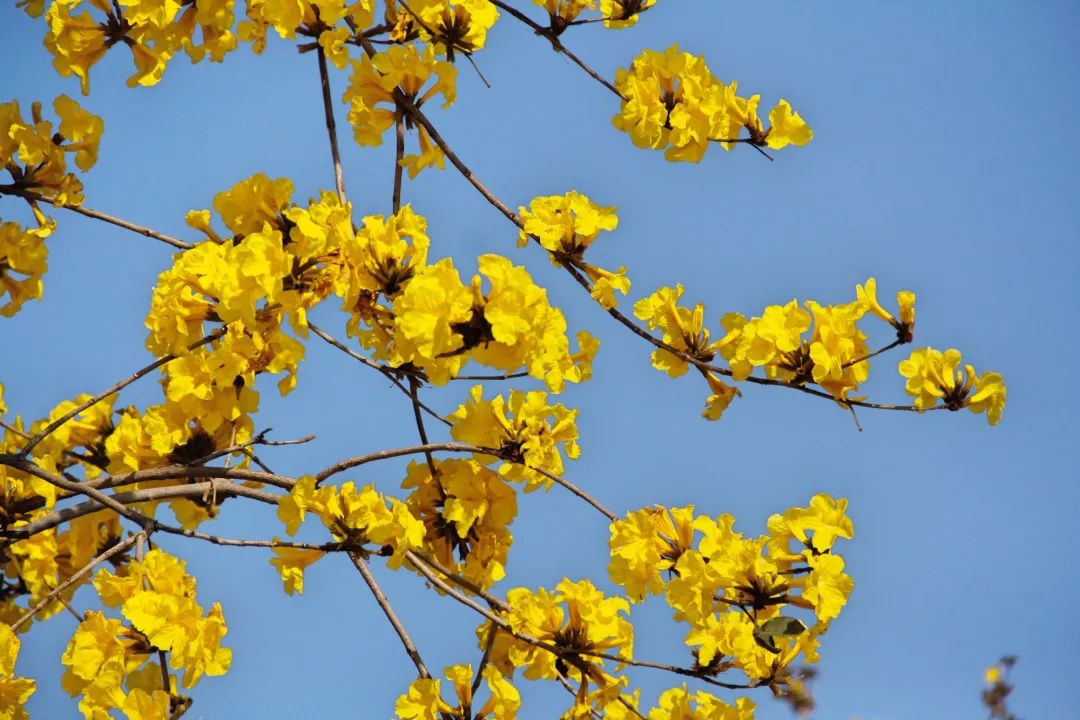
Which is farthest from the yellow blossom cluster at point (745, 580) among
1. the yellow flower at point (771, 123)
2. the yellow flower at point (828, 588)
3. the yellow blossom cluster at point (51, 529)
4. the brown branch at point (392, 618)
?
the yellow blossom cluster at point (51, 529)

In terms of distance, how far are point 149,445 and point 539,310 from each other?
1.48m

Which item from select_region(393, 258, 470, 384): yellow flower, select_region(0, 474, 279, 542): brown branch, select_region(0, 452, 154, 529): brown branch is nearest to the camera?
select_region(393, 258, 470, 384): yellow flower

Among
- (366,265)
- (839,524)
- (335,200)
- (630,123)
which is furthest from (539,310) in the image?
(630,123)

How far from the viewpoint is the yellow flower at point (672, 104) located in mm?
3398

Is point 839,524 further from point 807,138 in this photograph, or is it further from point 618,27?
point 618,27

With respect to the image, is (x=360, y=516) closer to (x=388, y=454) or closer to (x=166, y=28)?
(x=388, y=454)

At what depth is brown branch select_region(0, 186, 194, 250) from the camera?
3.08 m

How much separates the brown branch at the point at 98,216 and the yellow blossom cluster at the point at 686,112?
132 centimetres

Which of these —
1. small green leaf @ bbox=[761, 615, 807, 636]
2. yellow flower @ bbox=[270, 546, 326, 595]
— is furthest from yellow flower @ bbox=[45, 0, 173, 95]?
small green leaf @ bbox=[761, 615, 807, 636]

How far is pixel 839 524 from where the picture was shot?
9.35 feet

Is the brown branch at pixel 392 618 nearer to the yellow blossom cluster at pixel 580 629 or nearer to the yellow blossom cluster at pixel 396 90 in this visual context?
the yellow blossom cluster at pixel 580 629

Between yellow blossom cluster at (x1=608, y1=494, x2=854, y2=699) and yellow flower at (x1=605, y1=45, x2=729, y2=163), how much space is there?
114 centimetres

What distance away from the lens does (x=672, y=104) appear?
345 cm

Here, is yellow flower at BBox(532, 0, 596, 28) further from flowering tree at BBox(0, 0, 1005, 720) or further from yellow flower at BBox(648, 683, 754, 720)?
yellow flower at BBox(648, 683, 754, 720)
